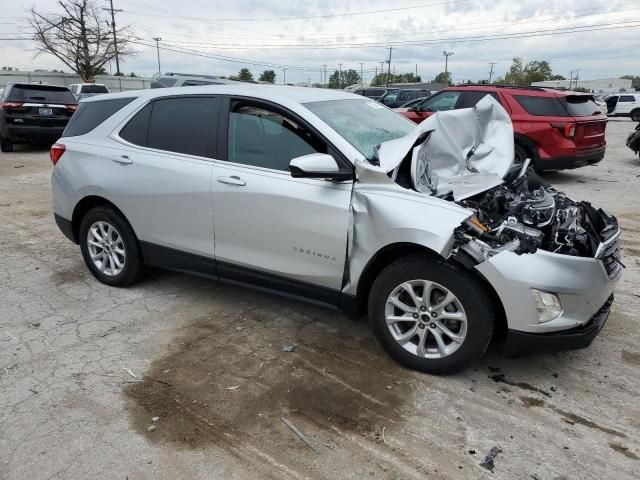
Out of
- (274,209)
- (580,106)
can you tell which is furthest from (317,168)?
(580,106)

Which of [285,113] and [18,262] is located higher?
[285,113]

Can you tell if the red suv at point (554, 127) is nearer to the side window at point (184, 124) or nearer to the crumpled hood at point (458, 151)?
the crumpled hood at point (458, 151)

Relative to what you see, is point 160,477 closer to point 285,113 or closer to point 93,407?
point 93,407

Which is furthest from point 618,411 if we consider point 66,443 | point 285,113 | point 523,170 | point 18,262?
point 18,262

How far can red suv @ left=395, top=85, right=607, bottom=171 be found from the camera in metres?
8.78

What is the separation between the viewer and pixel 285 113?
366cm

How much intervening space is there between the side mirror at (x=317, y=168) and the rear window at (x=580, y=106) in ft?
23.4

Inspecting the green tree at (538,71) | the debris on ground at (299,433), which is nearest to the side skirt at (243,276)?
→ the debris on ground at (299,433)

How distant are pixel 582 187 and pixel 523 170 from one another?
617 centimetres

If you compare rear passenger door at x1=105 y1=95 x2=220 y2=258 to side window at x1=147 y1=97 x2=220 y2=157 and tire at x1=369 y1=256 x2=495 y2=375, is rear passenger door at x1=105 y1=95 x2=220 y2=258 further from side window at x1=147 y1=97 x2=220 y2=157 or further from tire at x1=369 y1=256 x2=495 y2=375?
tire at x1=369 y1=256 x2=495 y2=375

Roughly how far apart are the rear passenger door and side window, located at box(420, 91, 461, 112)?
23.4ft

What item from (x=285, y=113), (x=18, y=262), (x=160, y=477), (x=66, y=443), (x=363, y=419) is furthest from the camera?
(x=18, y=262)

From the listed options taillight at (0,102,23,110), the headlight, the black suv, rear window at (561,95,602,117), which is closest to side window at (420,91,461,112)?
rear window at (561,95,602,117)

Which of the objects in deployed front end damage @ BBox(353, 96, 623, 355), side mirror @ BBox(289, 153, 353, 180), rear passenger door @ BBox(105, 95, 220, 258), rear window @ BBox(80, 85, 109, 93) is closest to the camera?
deployed front end damage @ BBox(353, 96, 623, 355)
